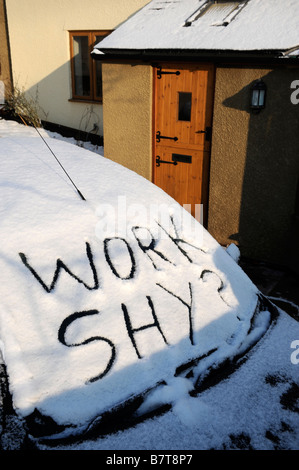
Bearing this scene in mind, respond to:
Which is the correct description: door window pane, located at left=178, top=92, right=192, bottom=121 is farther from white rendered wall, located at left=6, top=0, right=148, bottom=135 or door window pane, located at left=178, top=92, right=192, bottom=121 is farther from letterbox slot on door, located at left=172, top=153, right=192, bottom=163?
white rendered wall, located at left=6, top=0, right=148, bottom=135

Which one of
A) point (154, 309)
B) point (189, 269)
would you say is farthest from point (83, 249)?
point (189, 269)

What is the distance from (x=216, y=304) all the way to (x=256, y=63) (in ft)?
12.4

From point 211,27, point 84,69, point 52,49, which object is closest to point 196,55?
point 211,27

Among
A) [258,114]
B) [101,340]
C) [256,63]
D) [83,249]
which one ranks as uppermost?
[256,63]

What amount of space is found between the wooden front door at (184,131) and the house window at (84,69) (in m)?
3.41

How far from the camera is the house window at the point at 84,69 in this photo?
881 cm

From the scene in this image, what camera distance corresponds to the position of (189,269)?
2.17 metres

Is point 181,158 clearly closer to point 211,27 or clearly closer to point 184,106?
point 184,106

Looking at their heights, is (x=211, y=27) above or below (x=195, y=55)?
above

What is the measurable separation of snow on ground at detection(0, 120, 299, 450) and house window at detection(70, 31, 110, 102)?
7058mm

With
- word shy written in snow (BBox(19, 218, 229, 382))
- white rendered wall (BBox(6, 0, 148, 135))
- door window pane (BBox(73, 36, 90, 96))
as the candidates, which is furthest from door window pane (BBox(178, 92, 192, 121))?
door window pane (BBox(73, 36, 90, 96))

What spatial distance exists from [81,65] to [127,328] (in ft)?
28.1

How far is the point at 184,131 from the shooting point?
5.86 metres
